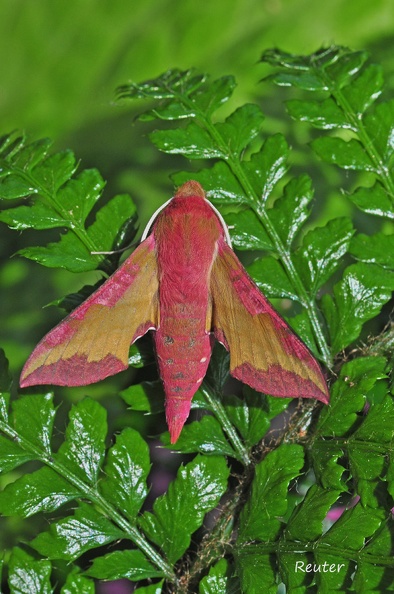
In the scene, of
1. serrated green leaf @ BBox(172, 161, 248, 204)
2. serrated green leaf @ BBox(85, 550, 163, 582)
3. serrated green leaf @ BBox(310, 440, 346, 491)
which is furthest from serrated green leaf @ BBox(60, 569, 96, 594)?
serrated green leaf @ BBox(172, 161, 248, 204)

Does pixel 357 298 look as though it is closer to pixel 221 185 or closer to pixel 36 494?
pixel 221 185

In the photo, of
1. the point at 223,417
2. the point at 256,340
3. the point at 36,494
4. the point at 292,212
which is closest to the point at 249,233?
the point at 292,212

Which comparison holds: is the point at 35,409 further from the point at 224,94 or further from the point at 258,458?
the point at 224,94

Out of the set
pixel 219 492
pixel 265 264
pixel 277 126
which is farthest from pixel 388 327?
pixel 277 126

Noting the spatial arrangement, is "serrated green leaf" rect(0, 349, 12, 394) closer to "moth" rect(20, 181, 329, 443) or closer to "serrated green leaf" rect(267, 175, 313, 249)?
"moth" rect(20, 181, 329, 443)

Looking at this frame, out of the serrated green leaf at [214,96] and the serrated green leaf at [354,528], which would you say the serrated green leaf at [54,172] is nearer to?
the serrated green leaf at [214,96]
